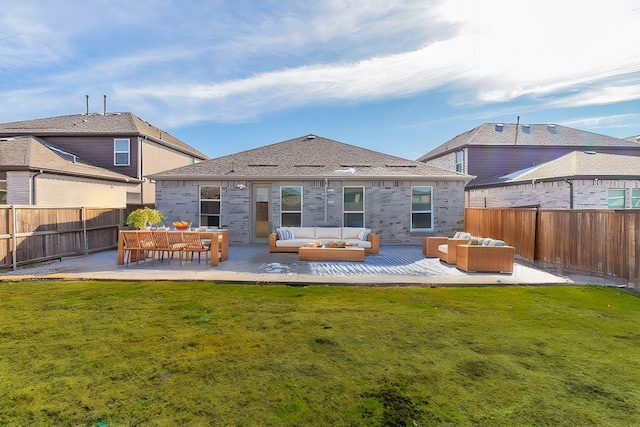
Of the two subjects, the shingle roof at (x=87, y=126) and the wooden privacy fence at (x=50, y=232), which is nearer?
the wooden privacy fence at (x=50, y=232)

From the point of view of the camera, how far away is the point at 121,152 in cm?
1747

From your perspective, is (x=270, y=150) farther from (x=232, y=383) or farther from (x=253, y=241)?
(x=232, y=383)

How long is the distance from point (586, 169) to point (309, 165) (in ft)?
39.8

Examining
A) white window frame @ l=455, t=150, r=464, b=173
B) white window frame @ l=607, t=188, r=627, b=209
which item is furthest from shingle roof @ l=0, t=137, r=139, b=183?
white window frame @ l=607, t=188, r=627, b=209

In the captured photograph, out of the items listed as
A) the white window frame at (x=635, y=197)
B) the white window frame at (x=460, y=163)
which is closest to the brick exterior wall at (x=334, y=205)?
the white window frame at (x=635, y=197)

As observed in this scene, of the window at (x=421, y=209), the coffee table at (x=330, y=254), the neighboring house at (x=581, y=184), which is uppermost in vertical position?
the neighboring house at (x=581, y=184)

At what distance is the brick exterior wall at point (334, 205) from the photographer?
13156 mm

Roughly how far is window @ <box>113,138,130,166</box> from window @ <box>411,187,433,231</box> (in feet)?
49.4

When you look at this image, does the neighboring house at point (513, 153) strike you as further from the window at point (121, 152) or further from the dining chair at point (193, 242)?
the window at point (121, 152)

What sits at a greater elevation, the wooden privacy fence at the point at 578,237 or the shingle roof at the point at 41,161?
the shingle roof at the point at 41,161

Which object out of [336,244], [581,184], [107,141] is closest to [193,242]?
[336,244]

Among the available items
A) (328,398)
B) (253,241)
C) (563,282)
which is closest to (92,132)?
(253,241)

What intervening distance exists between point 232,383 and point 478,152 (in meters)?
21.4

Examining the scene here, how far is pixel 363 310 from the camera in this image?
204 inches
